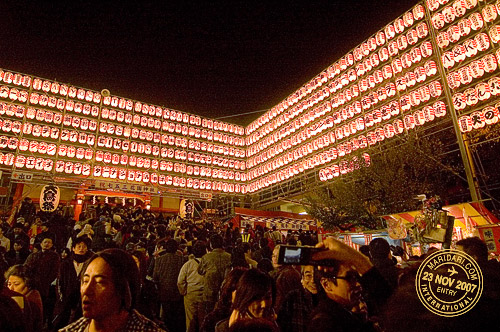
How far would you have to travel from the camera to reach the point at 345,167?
56.9ft

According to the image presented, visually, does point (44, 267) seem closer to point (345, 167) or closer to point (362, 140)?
point (345, 167)

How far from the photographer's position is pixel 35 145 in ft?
64.8

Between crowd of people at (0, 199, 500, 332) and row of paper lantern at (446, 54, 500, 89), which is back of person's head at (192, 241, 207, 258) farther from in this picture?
row of paper lantern at (446, 54, 500, 89)

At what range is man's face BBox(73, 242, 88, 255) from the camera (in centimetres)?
469

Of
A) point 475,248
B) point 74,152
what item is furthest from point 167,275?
point 74,152

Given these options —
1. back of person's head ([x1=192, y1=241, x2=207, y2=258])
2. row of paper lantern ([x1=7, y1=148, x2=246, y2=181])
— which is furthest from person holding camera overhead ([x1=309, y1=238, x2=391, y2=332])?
row of paper lantern ([x1=7, y1=148, x2=246, y2=181])

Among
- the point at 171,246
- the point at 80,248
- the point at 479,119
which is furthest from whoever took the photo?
the point at 479,119

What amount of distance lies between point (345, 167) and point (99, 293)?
16950mm

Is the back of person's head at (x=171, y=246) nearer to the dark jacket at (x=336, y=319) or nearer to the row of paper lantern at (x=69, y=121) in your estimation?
the dark jacket at (x=336, y=319)

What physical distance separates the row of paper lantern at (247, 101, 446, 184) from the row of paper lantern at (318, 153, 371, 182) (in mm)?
1048

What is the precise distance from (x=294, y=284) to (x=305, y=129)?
67.1 ft

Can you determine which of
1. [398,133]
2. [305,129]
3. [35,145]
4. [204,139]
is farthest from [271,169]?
[35,145]

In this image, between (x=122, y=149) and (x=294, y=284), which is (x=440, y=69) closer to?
(x=294, y=284)

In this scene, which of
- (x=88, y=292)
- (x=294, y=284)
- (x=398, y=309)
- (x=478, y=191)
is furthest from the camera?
(x=478, y=191)
